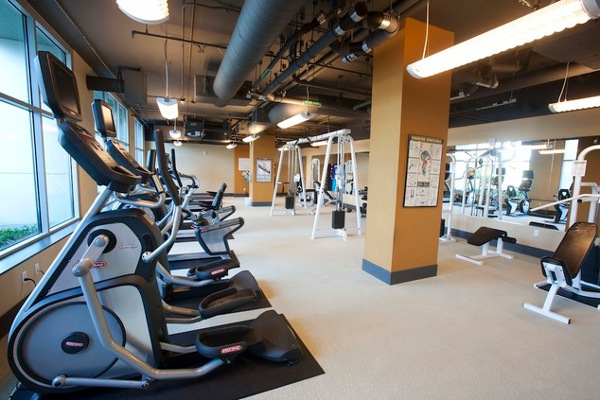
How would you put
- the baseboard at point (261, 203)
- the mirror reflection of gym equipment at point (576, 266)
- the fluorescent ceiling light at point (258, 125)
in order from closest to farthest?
the mirror reflection of gym equipment at point (576, 266), the fluorescent ceiling light at point (258, 125), the baseboard at point (261, 203)

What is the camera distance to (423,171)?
11.3 feet

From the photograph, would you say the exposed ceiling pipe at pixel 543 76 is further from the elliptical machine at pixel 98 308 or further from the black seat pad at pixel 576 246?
the elliptical machine at pixel 98 308

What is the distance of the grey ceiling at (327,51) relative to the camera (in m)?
3.09

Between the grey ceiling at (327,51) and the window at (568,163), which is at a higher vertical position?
the grey ceiling at (327,51)

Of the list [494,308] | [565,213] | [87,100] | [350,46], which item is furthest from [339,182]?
[87,100]

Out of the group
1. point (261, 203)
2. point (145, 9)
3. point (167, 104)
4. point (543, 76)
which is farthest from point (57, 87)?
point (261, 203)

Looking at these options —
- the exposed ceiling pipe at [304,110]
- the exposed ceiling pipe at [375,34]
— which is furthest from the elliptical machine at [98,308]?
the exposed ceiling pipe at [304,110]

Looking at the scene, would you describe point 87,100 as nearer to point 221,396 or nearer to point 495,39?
point 221,396

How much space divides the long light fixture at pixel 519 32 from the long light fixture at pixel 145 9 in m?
2.09

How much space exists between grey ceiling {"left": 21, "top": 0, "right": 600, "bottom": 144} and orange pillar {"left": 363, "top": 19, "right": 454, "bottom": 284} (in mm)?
424

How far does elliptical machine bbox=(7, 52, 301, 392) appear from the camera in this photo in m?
1.54

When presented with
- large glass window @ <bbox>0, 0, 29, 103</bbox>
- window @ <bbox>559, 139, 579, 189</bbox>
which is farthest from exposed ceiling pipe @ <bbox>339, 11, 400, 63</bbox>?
window @ <bbox>559, 139, 579, 189</bbox>

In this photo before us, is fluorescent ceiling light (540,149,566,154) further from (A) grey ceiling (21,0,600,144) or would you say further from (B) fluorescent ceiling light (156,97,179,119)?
(B) fluorescent ceiling light (156,97,179,119)

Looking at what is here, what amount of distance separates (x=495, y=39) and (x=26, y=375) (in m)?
3.66
